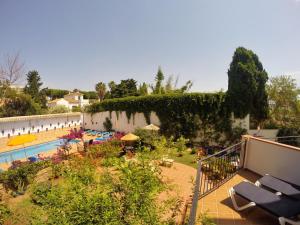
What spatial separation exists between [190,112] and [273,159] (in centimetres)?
1034

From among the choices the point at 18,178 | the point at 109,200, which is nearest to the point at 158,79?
the point at 18,178

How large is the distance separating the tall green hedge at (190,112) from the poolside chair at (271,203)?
35.0ft

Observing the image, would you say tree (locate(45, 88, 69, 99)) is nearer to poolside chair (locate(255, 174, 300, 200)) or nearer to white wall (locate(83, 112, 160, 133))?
white wall (locate(83, 112, 160, 133))

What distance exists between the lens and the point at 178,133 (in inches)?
667

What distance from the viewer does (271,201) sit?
4379 mm

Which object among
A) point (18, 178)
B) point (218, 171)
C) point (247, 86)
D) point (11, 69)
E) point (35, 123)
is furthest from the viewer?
point (11, 69)

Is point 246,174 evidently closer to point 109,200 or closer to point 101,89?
point 109,200

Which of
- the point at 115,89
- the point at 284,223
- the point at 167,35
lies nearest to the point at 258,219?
the point at 284,223

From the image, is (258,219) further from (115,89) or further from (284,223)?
(115,89)

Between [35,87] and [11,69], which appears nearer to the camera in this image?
[11,69]

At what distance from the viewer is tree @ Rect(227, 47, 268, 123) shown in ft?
46.3

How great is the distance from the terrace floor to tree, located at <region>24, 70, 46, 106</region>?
4239 cm

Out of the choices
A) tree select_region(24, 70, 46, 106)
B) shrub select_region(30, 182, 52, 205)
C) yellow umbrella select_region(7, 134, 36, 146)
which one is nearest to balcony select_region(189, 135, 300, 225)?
shrub select_region(30, 182, 52, 205)

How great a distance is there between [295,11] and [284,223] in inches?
419
